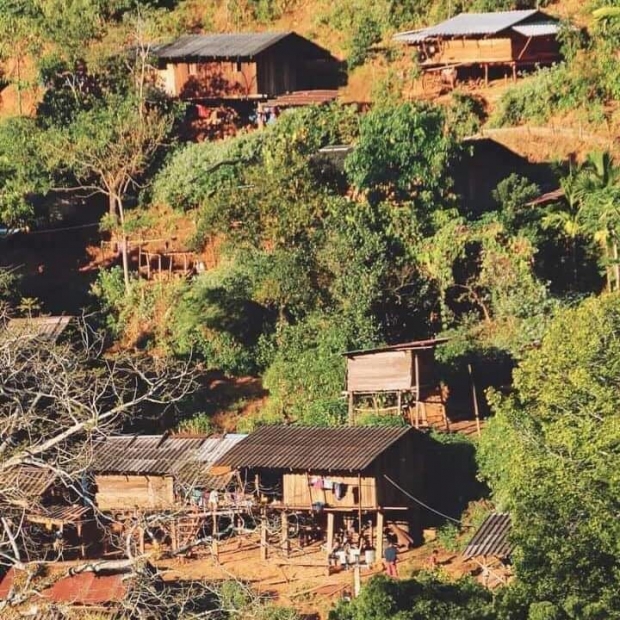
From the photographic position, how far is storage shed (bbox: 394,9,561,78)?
49.3 metres

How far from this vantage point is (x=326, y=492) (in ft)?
118

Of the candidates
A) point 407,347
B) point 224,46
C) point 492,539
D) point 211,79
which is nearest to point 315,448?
point 407,347

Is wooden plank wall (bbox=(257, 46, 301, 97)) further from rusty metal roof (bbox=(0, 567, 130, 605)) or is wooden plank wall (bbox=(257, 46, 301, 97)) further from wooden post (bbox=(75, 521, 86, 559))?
rusty metal roof (bbox=(0, 567, 130, 605))

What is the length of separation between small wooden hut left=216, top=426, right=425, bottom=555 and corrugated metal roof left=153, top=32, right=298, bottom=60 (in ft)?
59.4

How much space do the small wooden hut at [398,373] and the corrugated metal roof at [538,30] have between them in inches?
522

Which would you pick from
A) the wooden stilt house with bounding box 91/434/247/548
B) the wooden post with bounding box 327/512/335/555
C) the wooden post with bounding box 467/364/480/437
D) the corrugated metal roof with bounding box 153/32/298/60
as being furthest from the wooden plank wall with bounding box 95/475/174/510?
the corrugated metal roof with bounding box 153/32/298/60

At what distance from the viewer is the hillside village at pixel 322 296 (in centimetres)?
2995

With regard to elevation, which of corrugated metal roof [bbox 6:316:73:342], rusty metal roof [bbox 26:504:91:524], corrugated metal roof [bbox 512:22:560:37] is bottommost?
rusty metal roof [bbox 26:504:91:524]

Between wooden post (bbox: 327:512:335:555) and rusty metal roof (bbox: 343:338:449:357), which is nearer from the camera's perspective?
wooden post (bbox: 327:512:335:555)

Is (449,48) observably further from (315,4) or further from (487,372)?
(487,372)

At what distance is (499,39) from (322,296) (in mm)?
Result: 11494

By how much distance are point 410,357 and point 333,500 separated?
392 centimetres

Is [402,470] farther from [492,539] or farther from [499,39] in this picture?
[499,39]

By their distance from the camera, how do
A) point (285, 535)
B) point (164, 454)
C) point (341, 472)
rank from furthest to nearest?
point (164, 454)
point (285, 535)
point (341, 472)
